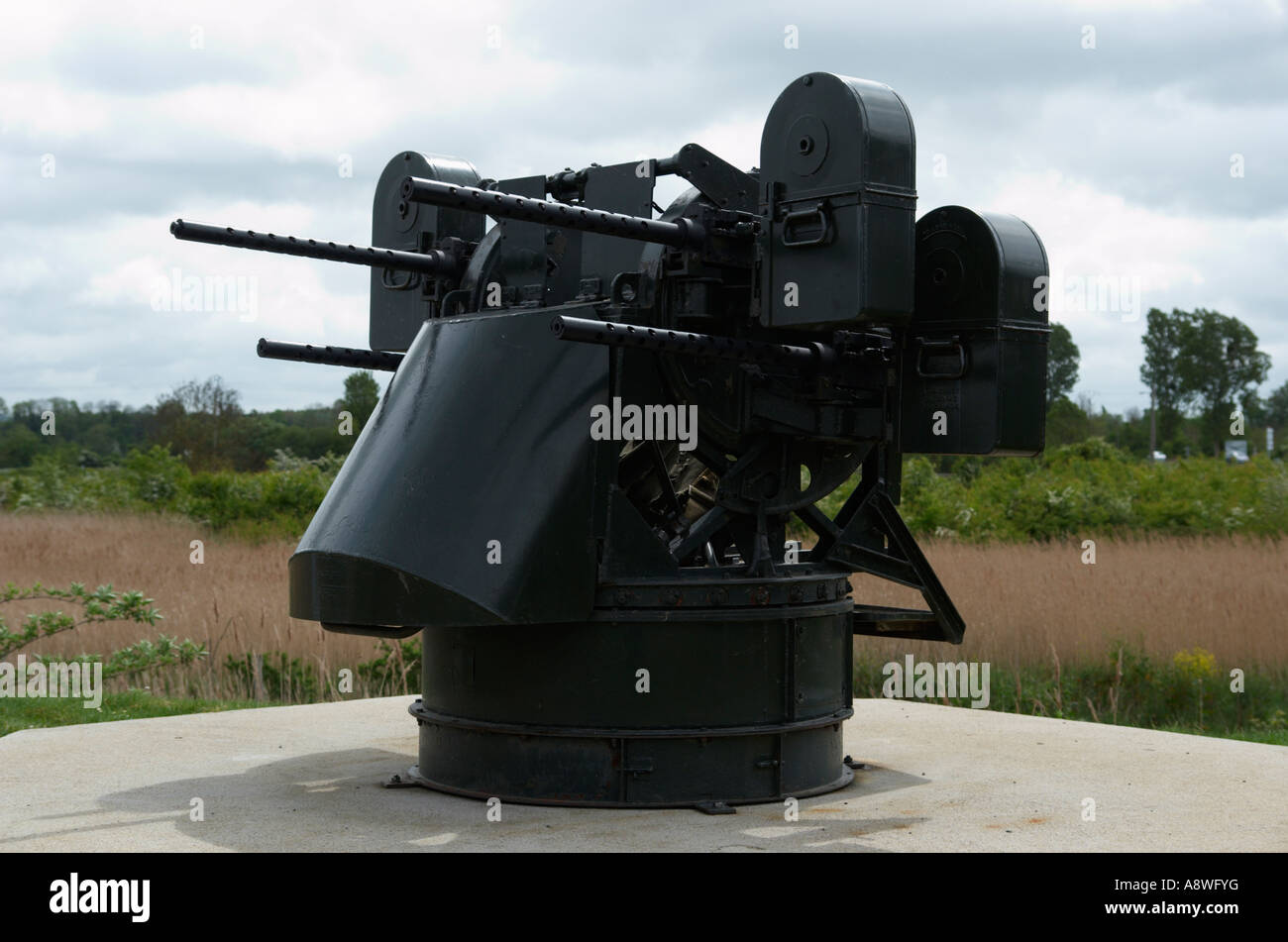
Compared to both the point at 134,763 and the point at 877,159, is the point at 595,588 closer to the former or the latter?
the point at 877,159

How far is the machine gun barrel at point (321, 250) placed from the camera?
23.0 feet

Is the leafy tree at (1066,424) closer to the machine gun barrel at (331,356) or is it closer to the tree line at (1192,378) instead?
the tree line at (1192,378)

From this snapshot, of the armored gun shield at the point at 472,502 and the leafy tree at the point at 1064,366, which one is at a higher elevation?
the leafy tree at the point at 1064,366

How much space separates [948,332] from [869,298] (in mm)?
1377

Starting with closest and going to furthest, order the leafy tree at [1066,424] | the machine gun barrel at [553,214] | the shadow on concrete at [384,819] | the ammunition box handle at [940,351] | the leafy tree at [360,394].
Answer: the machine gun barrel at [553,214]
the shadow on concrete at [384,819]
the ammunition box handle at [940,351]
the leafy tree at [360,394]
the leafy tree at [1066,424]

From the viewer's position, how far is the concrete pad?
6.53m

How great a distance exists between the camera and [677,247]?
23.7 ft

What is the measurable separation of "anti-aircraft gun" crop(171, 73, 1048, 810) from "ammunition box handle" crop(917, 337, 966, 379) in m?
0.01

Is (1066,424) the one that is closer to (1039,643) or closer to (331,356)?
(1039,643)

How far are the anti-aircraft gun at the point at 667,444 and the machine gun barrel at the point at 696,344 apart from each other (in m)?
0.02

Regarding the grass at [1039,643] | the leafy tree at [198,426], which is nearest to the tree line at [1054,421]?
the leafy tree at [198,426]

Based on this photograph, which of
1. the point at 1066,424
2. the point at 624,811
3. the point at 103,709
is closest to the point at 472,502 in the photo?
the point at 624,811

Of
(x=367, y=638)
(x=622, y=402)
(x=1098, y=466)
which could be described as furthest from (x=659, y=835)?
(x=1098, y=466)

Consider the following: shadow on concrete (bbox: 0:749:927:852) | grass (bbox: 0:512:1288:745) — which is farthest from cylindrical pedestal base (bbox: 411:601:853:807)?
grass (bbox: 0:512:1288:745)
